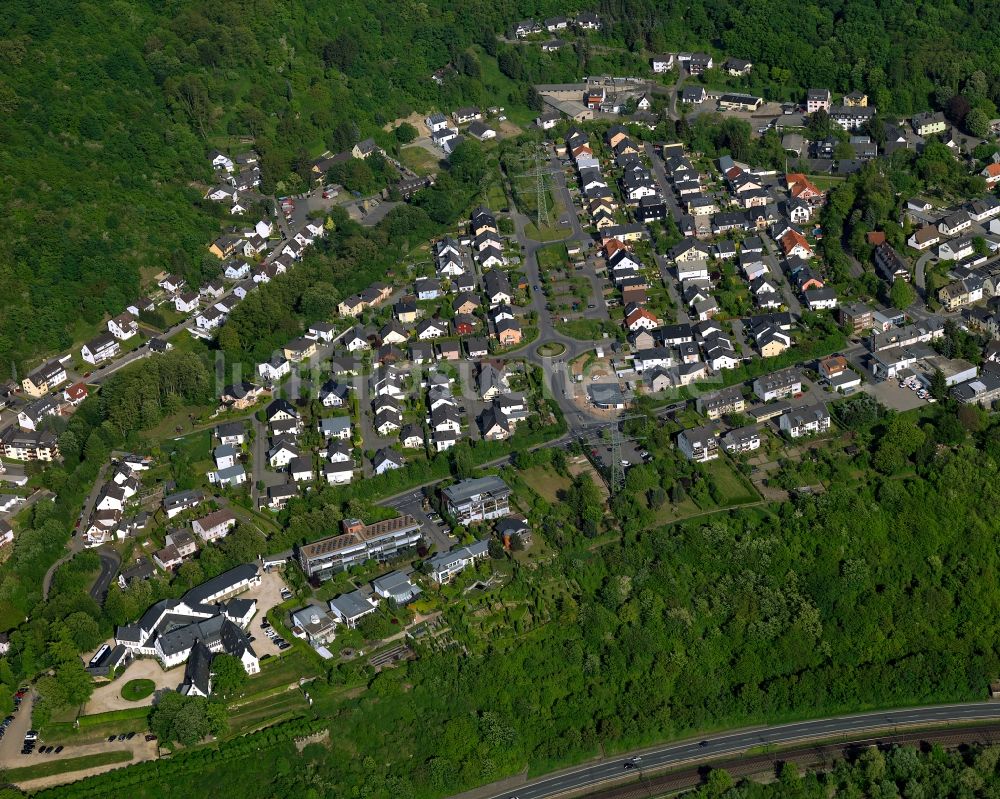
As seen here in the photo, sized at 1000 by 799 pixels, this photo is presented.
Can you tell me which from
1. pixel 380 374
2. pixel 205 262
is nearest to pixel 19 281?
pixel 205 262

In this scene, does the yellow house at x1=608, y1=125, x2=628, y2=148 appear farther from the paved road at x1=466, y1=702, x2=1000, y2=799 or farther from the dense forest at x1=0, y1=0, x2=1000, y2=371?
the paved road at x1=466, y1=702, x2=1000, y2=799

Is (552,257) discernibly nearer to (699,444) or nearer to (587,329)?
(587,329)

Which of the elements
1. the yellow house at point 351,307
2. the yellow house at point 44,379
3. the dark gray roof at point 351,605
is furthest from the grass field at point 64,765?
the yellow house at point 351,307

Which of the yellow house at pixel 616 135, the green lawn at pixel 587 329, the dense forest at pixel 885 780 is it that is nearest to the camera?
the dense forest at pixel 885 780

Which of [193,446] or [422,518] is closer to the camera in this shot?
[422,518]

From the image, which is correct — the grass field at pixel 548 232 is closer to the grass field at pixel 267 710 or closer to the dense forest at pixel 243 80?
the dense forest at pixel 243 80

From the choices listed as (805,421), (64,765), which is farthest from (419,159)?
(64,765)

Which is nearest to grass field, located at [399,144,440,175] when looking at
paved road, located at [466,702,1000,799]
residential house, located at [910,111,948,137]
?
residential house, located at [910,111,948,137]
